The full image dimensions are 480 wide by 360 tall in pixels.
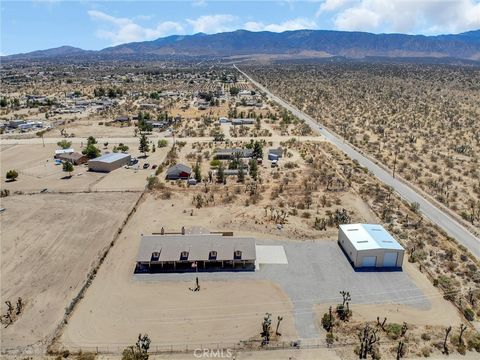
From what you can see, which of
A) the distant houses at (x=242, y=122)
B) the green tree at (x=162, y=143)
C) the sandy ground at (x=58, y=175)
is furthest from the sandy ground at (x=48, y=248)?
the distant houses at (x=242, y=122)

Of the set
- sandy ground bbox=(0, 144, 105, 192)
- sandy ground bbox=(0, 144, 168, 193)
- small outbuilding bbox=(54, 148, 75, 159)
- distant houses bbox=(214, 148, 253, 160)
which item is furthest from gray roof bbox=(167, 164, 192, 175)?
small outbuilding bbox=(54, 148, 75, 159)

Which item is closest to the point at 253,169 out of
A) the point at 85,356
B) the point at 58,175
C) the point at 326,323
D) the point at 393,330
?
the point at 58,175

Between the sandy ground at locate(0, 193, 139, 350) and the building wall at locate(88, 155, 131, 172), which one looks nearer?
the sandy ground at locate(0, 193, 139, 350)

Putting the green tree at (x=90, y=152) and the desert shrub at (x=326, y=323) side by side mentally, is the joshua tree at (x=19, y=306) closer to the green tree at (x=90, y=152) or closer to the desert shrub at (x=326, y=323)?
the desert shrub at (x=326, y=323)

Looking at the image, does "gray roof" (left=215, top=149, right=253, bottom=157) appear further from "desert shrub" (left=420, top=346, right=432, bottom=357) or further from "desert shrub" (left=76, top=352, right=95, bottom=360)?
"desert shrub" (left=420, top=346, right=432, bottom=357)

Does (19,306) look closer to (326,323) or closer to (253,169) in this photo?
(326,323)

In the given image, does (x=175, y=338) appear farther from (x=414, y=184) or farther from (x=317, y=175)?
(x=414, y=184)

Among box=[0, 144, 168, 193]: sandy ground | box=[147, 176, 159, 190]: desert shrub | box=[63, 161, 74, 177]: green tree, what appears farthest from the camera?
box=[63, 161, 74, 177]: green tree

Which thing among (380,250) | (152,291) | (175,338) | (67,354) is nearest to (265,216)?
(380,250)
